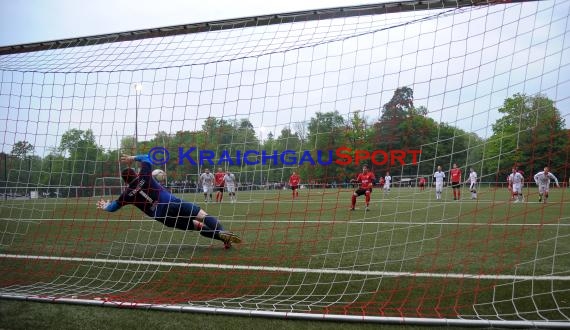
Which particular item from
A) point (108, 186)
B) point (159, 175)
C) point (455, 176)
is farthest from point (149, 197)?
point (455, 176)

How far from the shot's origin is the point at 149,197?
264 inches

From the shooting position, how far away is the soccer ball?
6887 millimetres

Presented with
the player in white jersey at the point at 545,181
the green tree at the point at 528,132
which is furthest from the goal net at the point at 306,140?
the player in white jersey at the point at 545,181

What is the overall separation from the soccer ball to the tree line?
0.48 feet

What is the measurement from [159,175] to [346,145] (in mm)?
3155

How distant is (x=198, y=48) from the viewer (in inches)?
233

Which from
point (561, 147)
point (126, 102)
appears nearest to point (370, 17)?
point (561, 147)

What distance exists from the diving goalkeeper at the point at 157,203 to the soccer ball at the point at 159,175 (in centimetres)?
16

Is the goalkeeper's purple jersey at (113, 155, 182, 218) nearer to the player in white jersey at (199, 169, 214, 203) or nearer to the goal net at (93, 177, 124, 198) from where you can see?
the goal net at (93, 177, 124, 198)

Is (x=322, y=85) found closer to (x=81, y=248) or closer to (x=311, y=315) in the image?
(x=311, y=315)

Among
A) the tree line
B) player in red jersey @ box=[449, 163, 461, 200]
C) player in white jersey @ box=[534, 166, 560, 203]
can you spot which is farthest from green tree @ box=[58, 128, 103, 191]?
player in white jersey @ box=[534, 166, 560, 203]

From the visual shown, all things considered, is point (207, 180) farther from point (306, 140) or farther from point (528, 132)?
point (528, 132)

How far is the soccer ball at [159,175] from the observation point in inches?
271

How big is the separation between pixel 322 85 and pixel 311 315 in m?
2.56
